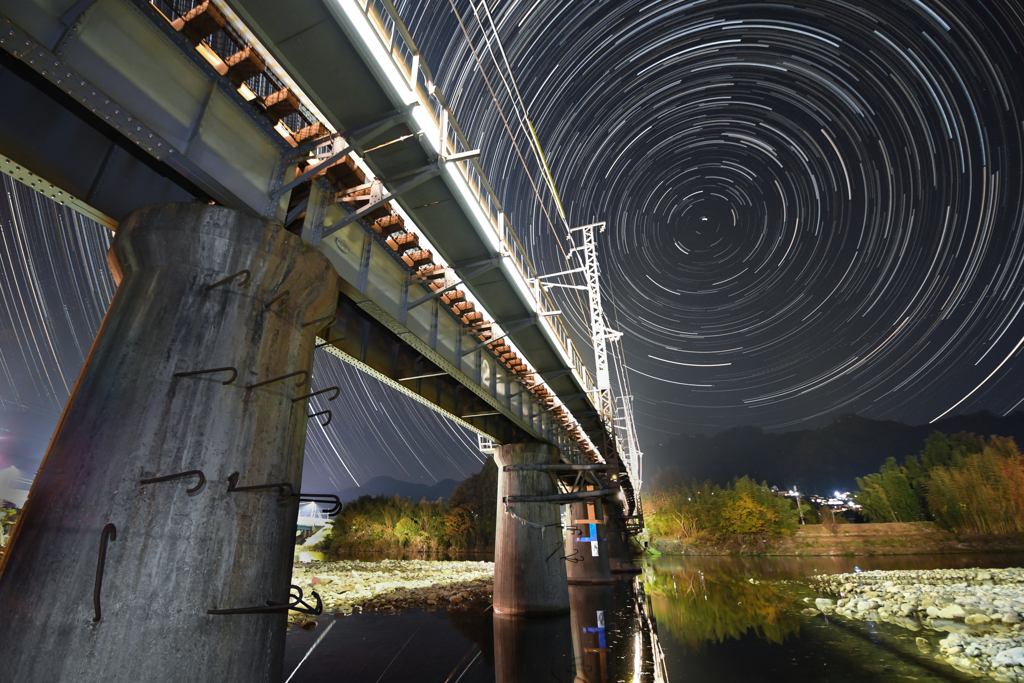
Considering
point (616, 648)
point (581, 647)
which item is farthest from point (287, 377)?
point (616, 648)

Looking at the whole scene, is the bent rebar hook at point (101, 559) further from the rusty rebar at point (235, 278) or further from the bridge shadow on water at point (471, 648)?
the bridge shadow on water at point (471, 648)

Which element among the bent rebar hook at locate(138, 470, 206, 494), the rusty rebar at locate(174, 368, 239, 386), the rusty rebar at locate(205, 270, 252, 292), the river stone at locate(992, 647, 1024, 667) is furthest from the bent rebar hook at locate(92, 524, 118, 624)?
the river stone at locate(992, 647, 1024, 667)

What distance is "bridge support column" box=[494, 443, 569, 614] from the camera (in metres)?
16.2

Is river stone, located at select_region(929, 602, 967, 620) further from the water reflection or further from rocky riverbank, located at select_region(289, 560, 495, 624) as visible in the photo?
rocky riverbank, located at select_region(289, 560, 495, 624)

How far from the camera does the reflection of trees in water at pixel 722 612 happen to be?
1396cm

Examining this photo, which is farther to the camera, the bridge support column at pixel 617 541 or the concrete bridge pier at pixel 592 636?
the bridge support column at pixel 617 541

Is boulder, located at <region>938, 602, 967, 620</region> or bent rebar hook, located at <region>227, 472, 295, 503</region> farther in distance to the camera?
boulder, located at <region>938, 602, 967, 620</region>

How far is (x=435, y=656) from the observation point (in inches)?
437

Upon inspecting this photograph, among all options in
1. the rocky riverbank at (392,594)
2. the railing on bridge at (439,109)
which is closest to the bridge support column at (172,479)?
the railing on bridge at (439,109)

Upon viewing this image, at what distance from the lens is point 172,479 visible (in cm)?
458

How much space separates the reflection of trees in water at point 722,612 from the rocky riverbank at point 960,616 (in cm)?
223

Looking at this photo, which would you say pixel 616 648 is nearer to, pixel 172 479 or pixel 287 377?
pixel 287 377

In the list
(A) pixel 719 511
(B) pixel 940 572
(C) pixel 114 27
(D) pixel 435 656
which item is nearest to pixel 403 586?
(D) pixel 435 656

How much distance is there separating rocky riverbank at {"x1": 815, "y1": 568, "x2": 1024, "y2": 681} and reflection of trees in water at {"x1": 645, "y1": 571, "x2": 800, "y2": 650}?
223 centimetres
